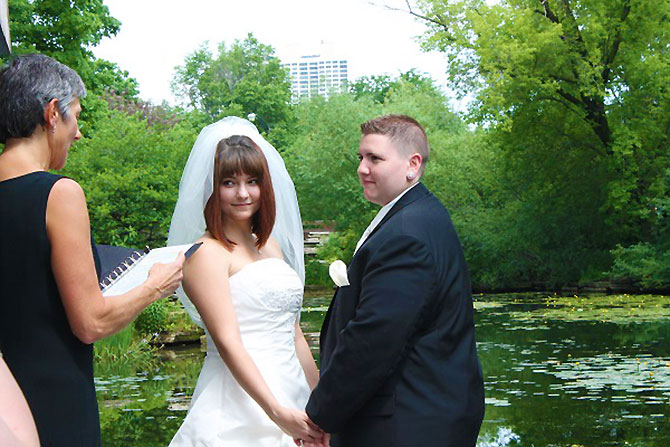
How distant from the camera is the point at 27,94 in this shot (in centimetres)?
243

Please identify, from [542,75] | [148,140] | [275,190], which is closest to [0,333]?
[275,190]

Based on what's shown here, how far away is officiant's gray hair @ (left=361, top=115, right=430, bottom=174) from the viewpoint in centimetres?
304

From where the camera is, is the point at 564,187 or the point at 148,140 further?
the point at 564,187

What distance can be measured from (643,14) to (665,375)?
2035 centimetres

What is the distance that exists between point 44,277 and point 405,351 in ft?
3.60

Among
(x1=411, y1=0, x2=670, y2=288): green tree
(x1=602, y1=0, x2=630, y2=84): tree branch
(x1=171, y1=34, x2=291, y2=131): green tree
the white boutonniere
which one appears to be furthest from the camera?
(x1=171, y1=34, x2=291, y2=131): green tree

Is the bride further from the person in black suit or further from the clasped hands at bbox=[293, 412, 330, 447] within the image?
the person in black suit

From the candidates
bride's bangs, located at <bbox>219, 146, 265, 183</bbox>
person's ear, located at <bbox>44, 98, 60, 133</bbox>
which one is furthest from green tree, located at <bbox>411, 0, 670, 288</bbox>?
person's ear, located at <bbox>44, 98, 60, 133</bbox>

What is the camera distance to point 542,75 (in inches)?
1179

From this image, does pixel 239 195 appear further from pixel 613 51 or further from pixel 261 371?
pixel 613 51

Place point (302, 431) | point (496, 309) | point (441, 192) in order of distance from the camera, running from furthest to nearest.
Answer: point (441, 192)
point (496, 309)
point (302, 431)

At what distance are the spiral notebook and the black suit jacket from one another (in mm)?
626

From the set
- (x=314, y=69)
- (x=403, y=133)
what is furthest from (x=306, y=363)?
(x=314, y=69)

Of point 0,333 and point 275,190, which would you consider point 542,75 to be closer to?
point 275,190
